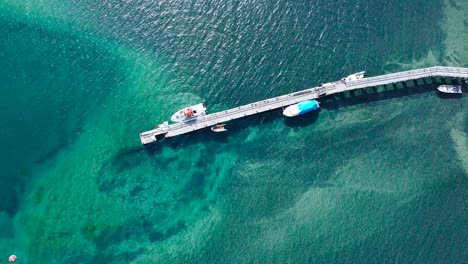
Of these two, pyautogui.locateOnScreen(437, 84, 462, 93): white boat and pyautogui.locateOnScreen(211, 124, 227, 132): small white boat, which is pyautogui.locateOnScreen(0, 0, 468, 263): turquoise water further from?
pyautogui.locateOnScreen(211, 124, 227, 132): small white boat

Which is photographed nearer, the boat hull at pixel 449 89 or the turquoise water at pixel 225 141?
the turquoise water at pixel 225 141

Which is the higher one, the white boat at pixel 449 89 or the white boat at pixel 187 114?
the white boat at pixel 187 114

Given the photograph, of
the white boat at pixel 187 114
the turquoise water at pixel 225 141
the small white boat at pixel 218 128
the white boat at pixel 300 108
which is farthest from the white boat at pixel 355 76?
the white boat at pixel 187 114

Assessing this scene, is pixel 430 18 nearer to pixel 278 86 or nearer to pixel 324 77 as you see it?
pixel 324 77

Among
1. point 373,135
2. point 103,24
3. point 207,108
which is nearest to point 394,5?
point 373,135

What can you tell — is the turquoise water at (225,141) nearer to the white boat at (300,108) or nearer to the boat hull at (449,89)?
the boat hull at (449,89)

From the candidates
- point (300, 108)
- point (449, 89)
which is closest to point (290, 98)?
point (300, 108)

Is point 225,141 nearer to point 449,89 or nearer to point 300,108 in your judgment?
point 300,108

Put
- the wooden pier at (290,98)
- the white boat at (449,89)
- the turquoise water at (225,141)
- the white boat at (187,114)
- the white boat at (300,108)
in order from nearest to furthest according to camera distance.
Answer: the turquoise water at (225,141) < the white boat at (187,114) < the wooden pier at (290,98) < the white boat at (300,108) < the white boat at (449,89)
